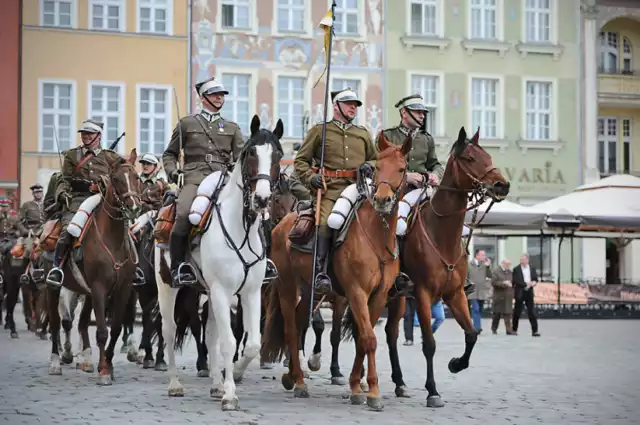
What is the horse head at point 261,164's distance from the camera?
10727 millimetres

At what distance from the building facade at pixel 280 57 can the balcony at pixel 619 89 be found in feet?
30.5

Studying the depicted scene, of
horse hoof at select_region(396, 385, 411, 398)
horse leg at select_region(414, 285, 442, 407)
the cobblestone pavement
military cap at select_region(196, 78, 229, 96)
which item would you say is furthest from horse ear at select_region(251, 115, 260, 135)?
horse hoof at select_region(396, 385, 411, 398)

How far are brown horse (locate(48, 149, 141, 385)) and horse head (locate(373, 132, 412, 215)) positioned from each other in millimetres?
3475

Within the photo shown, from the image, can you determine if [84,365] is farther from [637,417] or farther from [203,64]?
[203,64]

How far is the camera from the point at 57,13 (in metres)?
40.7

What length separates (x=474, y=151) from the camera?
12516mm

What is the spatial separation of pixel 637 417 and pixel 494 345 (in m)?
11.9

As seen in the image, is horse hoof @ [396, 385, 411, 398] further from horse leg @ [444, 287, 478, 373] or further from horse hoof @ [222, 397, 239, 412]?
horse hoof @ [222, 397, 239, 412]

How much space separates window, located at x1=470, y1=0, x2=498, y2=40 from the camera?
1758 inches

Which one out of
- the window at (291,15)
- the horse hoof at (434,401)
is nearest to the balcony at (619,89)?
the window at (291,15)

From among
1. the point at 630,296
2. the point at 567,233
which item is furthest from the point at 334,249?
the point at 630,296

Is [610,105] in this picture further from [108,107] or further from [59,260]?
[59,260]

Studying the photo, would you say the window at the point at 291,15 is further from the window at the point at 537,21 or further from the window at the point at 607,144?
the window at the point at 607,144

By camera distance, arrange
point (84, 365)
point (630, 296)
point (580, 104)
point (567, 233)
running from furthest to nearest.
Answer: point (580, 104) → point (630, 296) → point (567, 233) → point (84, 365)
